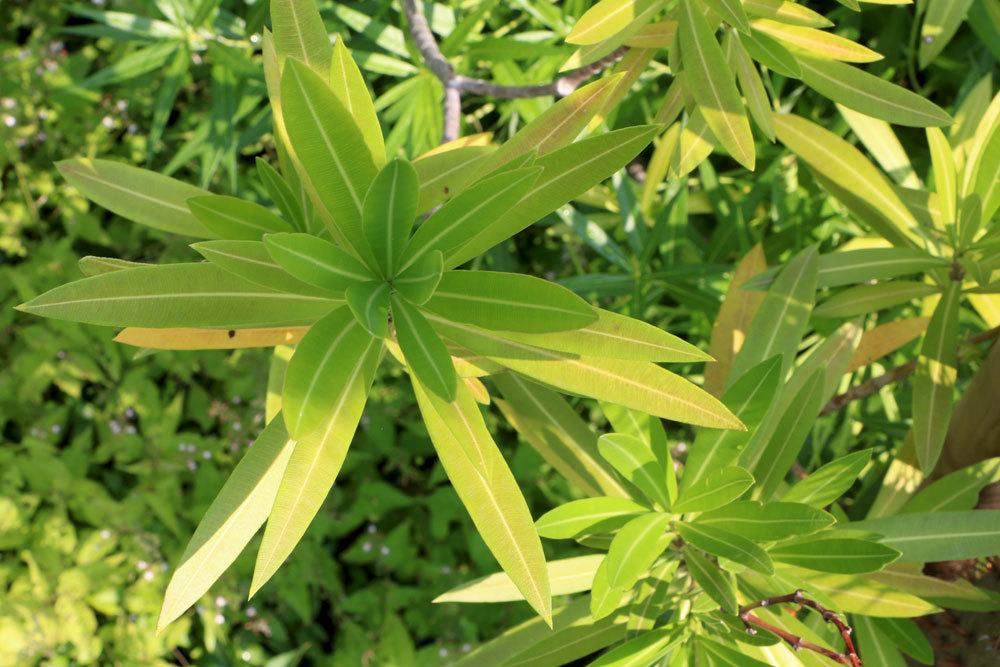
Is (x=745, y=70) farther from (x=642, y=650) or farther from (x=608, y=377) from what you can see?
(x=642, y=650)

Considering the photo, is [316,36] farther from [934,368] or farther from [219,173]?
[219,173]

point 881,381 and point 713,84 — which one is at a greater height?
point 713,84

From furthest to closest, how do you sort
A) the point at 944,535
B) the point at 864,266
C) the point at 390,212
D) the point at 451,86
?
the point at 451,86 → the point at 864,266 → the point at 944,535 → the point at 390,212

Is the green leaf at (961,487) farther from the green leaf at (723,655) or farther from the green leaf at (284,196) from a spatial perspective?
the green leaf at (284,196)

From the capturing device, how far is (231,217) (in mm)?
596

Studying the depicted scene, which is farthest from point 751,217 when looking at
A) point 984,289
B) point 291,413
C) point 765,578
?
point 291,413

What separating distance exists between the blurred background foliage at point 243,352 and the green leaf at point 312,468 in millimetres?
753

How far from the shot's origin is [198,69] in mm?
1744

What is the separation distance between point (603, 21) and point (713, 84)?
0.11 meters

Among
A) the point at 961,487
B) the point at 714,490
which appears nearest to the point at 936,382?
the point at 961,487

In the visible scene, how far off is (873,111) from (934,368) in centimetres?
27

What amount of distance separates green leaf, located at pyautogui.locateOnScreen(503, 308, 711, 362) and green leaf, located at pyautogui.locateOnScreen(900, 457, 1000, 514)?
0.42 meters

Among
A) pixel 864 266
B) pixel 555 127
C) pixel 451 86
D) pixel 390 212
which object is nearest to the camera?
pixel 390 212

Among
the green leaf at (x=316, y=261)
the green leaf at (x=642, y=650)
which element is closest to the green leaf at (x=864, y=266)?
the green leaf at (x=642, y=650)
